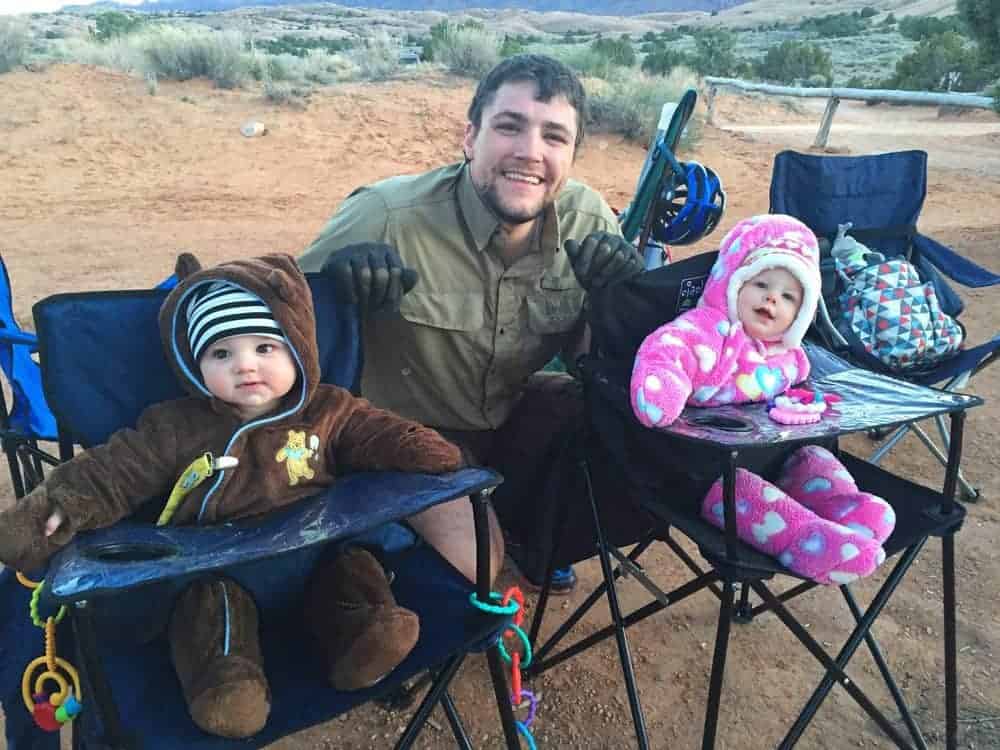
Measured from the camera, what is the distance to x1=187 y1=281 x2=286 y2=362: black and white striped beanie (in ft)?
6.11

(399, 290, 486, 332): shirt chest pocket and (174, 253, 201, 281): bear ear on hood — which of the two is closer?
(174, 253, 201, 281): bear ear on hood

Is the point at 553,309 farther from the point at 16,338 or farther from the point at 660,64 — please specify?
the point at 660,64

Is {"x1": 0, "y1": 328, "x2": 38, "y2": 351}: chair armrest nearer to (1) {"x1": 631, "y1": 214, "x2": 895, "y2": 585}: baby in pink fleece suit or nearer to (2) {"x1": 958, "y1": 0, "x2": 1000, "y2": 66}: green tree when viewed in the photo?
(1) {"x1": 631, "y1": 214, "x2": 895, "y2": 585}: baby in pink fleece suit

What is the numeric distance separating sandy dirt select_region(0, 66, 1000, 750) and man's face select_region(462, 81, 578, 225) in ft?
4.77

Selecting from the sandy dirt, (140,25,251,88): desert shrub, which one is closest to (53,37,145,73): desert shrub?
(140,25,251,88): desert shrub

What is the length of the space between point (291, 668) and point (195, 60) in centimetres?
1413

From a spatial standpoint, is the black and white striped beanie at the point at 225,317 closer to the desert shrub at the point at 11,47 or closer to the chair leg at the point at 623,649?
the chair leg at the point at 623,649

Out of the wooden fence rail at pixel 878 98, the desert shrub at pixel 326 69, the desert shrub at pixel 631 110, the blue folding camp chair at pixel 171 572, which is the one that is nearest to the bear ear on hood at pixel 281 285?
the blue folding camp chair at pixel 171 572

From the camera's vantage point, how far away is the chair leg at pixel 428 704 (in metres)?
1.71

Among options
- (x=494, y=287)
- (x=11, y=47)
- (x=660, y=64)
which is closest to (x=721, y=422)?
(x=494, y=287)

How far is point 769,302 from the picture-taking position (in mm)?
2264

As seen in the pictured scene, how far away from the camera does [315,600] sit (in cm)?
187

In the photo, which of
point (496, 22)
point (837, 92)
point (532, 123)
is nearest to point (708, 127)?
point (837, 92)

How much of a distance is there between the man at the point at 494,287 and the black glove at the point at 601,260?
0.41ft
